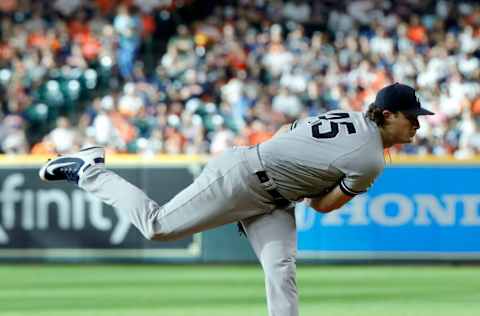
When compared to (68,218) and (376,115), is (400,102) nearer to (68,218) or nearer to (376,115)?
(376,115)

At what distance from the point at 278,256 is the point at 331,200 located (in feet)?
1.62

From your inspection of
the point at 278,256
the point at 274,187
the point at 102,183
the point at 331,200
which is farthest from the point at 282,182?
the point at 102,183

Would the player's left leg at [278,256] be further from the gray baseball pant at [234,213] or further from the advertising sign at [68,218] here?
the advertising sign at [68,218]

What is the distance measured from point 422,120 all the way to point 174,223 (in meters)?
11.5

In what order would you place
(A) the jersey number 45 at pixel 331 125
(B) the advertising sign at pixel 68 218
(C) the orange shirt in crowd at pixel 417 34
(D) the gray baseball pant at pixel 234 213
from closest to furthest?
1. (A) the jersey number 45 at pixel 331 125
2. (D) the gray baseball pant at pixel 234 213
3. (B) the advertising sign at pixel 68 218
4. (C) the orange shirt in crowd at pixel 417 34

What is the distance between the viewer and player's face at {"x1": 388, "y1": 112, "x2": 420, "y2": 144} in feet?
24.4

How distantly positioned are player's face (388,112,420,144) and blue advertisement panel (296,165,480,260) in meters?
8.19

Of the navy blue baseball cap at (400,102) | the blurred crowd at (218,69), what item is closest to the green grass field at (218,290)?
the navy blue baseball cap at (400,102)

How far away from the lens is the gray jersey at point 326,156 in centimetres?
746

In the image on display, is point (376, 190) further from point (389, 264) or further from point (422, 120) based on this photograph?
point (422, 120)

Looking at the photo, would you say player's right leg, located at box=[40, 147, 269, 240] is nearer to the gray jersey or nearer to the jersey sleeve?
the gray jersey

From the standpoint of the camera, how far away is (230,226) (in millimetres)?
15820

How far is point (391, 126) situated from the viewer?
295 inches

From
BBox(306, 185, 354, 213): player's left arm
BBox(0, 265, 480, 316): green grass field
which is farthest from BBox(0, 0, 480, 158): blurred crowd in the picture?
BBox(306, 185, 354, 213): player's left arm
